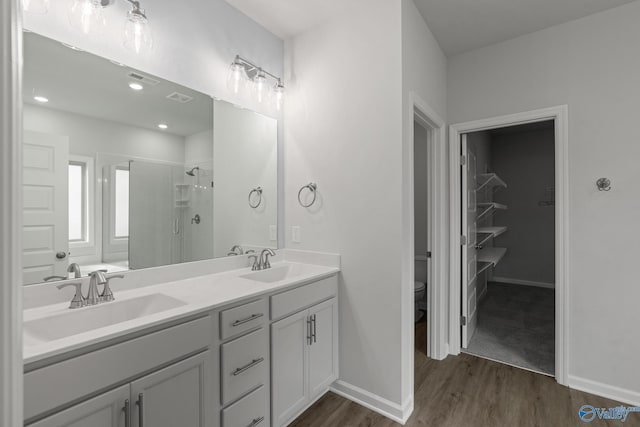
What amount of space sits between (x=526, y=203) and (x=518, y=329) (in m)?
2.82

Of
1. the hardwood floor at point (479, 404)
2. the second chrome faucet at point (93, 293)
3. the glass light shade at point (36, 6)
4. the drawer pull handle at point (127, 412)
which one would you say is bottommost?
the hardwood floor at point (479, 404)

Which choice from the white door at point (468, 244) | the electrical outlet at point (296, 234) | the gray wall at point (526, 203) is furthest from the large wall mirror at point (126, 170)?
the gray wall at point (526, 203)

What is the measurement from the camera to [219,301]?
1.41 meters

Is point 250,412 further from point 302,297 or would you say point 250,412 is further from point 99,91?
point 99,91

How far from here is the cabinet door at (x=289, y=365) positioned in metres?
1.69

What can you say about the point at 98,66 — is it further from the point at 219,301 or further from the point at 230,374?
the point at 230,374

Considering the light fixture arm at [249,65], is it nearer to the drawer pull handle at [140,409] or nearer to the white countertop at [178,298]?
the white countertop at [178,298]

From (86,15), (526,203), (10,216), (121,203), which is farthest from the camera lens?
(526,203)

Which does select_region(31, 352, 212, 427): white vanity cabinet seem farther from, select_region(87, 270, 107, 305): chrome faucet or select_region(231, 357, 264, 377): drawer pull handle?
select_region(87, 270, 107, 305): chrome faucet

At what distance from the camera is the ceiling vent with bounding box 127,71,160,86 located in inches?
64.1

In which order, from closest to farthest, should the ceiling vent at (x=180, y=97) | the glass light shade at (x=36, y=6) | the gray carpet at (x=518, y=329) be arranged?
the glass light shade at (x=36, y=6) → the ceiling vent at (x=180, y=97) → the gray carpet at (x=518, y=329)

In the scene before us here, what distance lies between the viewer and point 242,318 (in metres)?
1.51

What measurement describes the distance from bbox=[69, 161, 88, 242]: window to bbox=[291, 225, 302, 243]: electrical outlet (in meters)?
1.35

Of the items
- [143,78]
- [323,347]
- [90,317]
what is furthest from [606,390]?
[143,78]
